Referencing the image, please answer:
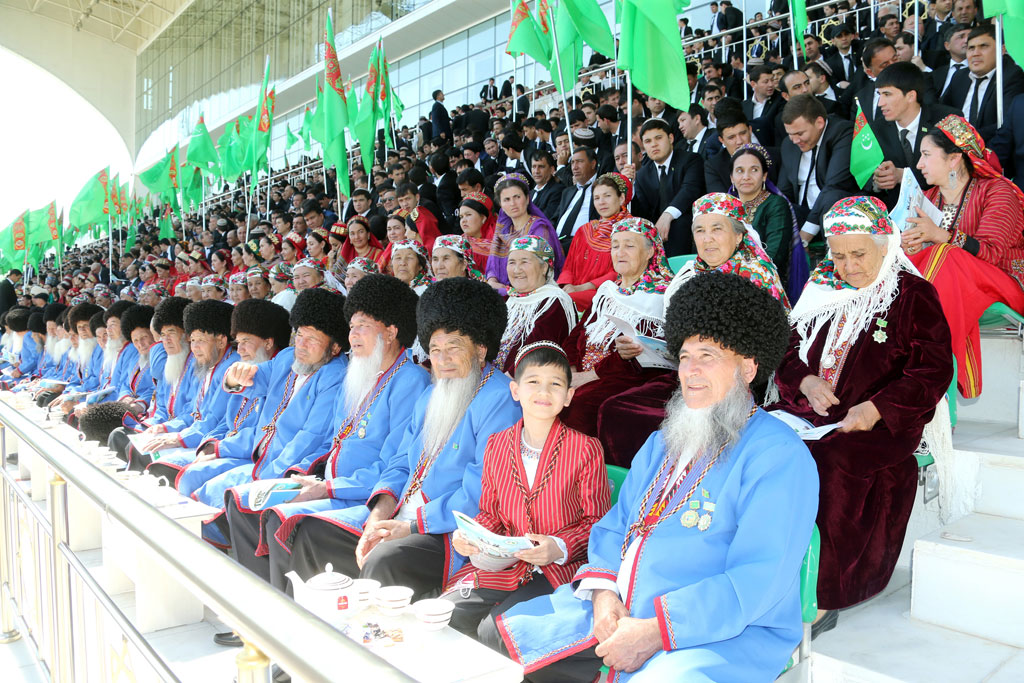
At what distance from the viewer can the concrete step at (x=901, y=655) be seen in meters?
1.98

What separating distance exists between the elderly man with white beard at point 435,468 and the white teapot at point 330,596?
25.0 inches

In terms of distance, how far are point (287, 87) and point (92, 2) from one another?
15.4 meters

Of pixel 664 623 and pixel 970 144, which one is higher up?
pixel 970 144

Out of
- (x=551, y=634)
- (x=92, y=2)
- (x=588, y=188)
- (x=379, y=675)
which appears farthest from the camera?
(x=92, y=2)

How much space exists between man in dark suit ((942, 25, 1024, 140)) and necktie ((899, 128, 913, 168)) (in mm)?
667

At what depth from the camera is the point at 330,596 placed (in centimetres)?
188

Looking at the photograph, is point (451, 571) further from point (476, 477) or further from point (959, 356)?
point (959, 356)

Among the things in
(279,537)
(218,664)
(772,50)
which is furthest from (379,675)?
(772,50)

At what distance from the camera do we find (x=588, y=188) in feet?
19.2

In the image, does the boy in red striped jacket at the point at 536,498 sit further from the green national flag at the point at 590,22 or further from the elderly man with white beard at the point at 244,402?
the green national flag at the point at 590,22

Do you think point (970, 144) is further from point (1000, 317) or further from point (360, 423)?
point (360, 423)

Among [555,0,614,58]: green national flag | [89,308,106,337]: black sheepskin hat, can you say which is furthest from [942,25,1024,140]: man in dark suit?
[89,308,106,337]: black sheepskin hat

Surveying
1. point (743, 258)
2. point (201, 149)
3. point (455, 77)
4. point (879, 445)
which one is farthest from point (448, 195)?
point (455, 77)

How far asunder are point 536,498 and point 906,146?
10.7 ft
